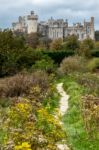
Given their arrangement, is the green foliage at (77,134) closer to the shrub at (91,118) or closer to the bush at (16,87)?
the shrub at (91,118)

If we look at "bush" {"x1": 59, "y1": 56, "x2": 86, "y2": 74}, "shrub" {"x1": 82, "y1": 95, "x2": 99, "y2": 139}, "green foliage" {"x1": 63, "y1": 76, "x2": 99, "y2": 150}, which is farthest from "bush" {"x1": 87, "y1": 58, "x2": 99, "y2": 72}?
"shrub" {"x1": 82, "y1": 95, "x2": 99, "y2": 139}

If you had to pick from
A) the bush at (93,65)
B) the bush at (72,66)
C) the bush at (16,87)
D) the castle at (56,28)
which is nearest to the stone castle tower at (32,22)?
the castle at (56,28)

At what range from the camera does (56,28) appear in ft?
543

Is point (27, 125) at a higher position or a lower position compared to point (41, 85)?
higher

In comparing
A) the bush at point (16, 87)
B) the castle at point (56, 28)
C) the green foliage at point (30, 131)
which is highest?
the green foliage at point (30, 131)

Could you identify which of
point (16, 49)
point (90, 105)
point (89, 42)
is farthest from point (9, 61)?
point (89, 42)

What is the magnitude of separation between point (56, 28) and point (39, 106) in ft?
485

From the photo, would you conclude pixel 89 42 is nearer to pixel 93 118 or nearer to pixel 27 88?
pixel 27 88

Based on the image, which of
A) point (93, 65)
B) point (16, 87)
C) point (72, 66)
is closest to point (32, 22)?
point (93, 65)

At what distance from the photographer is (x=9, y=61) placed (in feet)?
136

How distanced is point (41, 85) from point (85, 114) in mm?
13764

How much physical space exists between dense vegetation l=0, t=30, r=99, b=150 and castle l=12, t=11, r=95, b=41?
91.7 m

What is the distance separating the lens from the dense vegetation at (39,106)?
10.5m

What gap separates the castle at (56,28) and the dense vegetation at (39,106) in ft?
301
